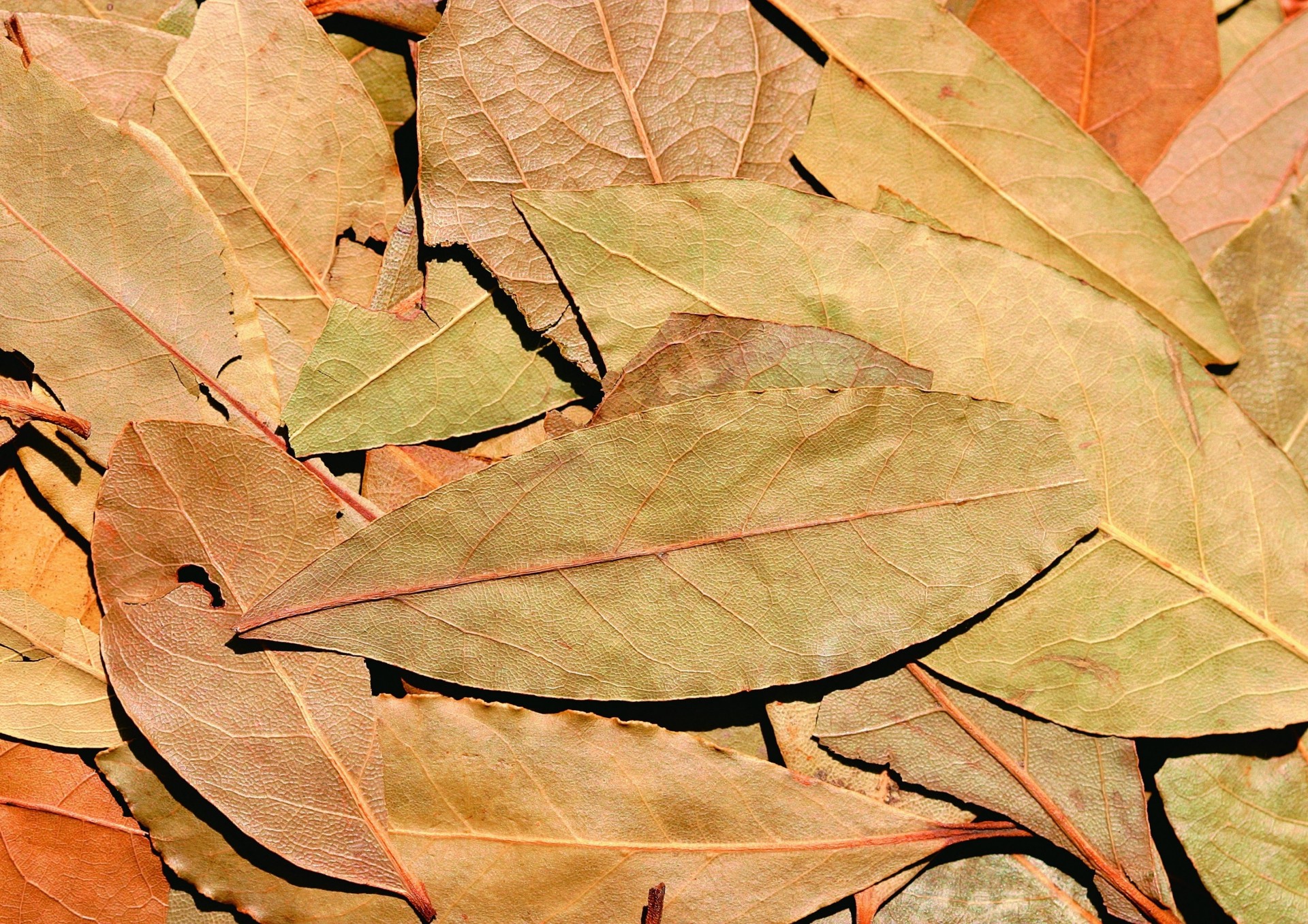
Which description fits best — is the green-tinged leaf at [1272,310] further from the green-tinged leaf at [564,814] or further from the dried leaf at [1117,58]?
the green-tinged leaf at [564,814]

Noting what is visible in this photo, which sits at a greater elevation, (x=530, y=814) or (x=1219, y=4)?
(x=1219, y=4)

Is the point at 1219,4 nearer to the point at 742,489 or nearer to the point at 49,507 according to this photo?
the point at 742,489

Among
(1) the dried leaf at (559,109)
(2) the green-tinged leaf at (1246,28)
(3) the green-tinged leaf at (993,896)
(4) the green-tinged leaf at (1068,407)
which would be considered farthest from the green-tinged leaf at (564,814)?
(2) the green-tinged leaf at (1246,28)

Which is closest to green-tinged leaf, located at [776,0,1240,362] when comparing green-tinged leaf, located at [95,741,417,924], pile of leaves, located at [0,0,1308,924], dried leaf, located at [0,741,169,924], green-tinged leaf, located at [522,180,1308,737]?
pile of leaves, located at [0,0,1308,924]

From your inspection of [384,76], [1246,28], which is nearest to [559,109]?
[384,76]

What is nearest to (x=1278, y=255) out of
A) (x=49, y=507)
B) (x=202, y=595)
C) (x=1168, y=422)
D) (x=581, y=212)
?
(x=1168, y=422)

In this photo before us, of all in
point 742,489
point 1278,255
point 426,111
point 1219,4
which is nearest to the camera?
point 742,489

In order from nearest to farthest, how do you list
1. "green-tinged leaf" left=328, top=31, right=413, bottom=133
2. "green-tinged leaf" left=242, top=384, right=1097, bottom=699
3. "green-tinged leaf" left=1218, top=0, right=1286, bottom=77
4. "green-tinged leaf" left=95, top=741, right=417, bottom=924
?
"green-tinged leaf" left=242, top=384, right=1097, bottom=699 → "green-tinged leaf" left=95, top=741, right=417, bottom=924 → "green-tinged leaf" left=328, top=31, right=413, bottom=133 → "green-tinged leaf" left=1218, top=0, right=1286, bottom=77

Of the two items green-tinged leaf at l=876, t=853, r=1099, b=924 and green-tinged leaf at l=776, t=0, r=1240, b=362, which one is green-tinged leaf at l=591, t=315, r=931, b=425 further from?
green-tinged leaf at l=876, t=853, r=1099, b=924
